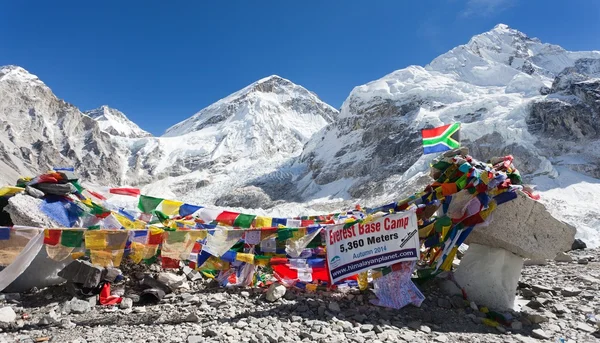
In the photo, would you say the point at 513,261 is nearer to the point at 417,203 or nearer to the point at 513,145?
the point at 417,203

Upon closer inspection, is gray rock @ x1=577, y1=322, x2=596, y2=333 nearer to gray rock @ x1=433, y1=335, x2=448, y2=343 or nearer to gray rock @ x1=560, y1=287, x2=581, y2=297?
gray rock @ x1=560, y1=287, x2=581, y2=297

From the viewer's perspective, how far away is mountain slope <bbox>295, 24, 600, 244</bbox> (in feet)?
216

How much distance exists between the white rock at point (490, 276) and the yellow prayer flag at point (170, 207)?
24.1 feet

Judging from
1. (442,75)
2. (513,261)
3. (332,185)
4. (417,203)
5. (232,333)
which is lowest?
(232,333)

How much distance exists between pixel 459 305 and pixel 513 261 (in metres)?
1.61

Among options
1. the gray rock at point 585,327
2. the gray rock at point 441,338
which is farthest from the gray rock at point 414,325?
the gray rock at point 585,327

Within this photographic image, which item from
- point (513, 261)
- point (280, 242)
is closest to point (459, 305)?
point (513, 261)

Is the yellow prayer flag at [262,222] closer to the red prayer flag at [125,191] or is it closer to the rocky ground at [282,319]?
the rocky ground at [282,319]

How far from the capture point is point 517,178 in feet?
26.5

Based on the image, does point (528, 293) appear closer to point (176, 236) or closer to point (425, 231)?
point (425, 231)

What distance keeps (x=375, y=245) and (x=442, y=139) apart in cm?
343

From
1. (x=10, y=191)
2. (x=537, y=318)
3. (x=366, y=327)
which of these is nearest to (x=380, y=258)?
(x=366, y=327)

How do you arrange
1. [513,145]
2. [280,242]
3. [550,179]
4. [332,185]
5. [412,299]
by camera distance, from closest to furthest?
[412,299], [280,242], [550,179], [513,145], [332,185]

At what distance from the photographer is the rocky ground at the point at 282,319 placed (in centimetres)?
530
